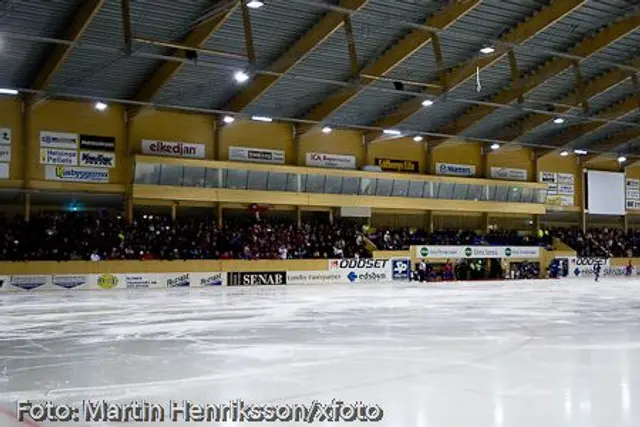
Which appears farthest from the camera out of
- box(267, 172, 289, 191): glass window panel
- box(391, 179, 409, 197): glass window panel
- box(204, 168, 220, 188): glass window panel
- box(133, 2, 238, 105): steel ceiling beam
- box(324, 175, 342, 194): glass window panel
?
box(391, 179, 409, 197): glass window panel

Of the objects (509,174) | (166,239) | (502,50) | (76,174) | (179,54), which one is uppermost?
(502,50)

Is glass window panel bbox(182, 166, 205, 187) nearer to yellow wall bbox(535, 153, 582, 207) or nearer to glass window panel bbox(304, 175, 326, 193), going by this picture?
glass window panel bbox(304, 175, 326, 193)

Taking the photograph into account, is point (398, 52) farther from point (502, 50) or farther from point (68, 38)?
point (68, 38)

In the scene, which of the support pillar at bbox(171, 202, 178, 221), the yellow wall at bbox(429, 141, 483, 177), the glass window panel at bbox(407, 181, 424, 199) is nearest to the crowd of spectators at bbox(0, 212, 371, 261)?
the support pillar at bbox(171, 202, 178, 221)

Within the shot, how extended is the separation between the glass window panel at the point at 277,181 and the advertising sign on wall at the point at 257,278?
5.56 meters

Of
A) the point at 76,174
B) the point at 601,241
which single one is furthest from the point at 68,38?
the point at 601,241

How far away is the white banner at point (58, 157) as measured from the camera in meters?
30.4

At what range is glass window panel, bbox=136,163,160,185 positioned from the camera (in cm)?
3200

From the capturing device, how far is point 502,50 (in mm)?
28062

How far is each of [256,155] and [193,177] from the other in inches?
156

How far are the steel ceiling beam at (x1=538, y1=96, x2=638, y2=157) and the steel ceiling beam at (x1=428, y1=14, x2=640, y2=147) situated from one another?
6.51 meters

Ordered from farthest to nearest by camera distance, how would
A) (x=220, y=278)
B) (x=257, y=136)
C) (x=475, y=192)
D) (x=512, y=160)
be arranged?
1. (x=512, y=160)
2. (x=475, y=192)
3. (x=257, y=136)
4. (x=220, y=278)

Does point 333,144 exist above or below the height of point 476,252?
above

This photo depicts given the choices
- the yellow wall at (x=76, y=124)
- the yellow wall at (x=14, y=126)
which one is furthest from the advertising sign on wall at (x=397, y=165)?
the yellow wall at (x=14, y=126)
